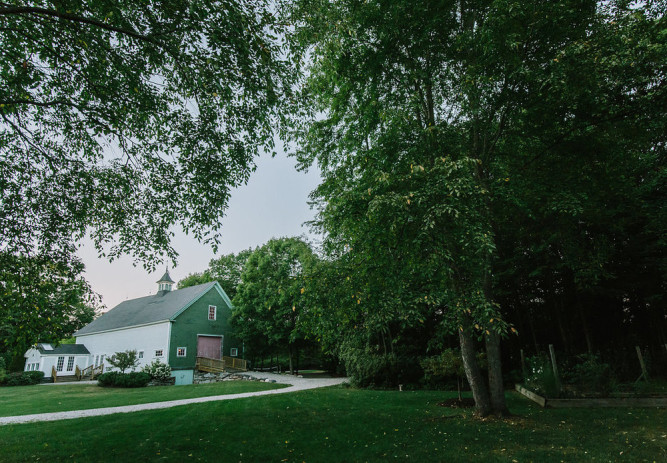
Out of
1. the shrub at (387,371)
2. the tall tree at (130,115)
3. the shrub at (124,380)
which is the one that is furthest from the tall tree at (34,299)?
the shrub at (124,380)

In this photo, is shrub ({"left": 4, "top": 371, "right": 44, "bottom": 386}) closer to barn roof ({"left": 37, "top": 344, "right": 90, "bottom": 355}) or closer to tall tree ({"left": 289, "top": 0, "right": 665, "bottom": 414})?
barn roof ({"left": 37, "top": 344, "right": 90, "bottom": 355})

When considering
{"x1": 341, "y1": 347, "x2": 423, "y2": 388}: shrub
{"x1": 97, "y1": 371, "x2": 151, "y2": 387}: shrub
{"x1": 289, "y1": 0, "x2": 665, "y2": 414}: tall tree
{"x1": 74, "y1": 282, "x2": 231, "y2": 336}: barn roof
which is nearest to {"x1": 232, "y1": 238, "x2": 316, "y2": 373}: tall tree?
{"x1": 74, "y1": 282, "x2": 231, "y2": 336}: barn roof

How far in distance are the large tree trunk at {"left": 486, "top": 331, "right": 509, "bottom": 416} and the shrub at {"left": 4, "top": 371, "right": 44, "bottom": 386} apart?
98.6 feet

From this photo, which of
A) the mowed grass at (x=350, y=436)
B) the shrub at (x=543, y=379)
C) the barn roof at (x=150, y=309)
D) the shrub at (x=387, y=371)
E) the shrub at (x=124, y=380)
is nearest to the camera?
the mowed grass at (x=350, y=436)

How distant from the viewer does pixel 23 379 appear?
78.1ft

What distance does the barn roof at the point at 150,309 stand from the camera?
2728 cm

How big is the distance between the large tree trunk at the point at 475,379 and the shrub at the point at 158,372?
1983 cm

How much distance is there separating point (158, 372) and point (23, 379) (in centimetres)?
1092

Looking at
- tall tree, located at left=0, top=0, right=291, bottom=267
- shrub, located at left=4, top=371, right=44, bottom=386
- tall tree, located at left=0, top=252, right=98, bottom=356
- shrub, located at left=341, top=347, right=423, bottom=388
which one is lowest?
shrub, located at left=4, top=371, right=44, bottom=386

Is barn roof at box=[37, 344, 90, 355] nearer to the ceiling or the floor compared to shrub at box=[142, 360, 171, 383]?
nearer to the ceiling

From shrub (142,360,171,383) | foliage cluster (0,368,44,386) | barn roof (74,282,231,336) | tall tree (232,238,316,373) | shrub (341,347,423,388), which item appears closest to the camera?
shrub (341,347,423,388)

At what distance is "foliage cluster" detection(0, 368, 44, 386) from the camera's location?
23078mm

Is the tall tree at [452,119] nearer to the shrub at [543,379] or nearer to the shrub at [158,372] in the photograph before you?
the shrub at [543,379]

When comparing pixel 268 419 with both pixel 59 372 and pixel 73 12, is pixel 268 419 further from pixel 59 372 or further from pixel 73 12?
pixel 59 372
